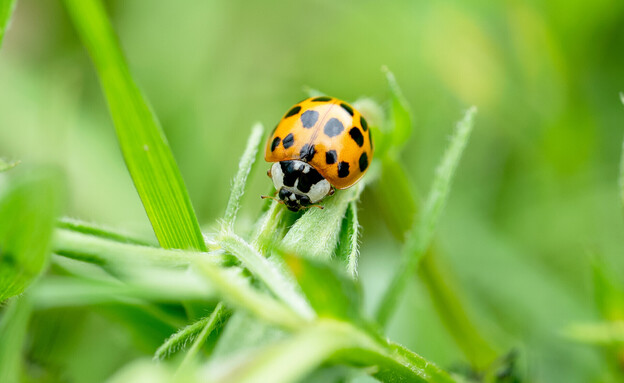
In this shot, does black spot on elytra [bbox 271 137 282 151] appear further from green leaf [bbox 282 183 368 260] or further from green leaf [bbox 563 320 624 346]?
green leaf [bbox 563 320 624 346]

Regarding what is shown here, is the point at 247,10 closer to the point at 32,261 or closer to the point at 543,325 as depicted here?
the point at 543,325

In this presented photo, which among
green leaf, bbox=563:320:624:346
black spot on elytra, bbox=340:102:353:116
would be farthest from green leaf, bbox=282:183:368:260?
green leaf, bbox=563:320:624:346

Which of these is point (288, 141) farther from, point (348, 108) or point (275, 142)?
point (348, 108)

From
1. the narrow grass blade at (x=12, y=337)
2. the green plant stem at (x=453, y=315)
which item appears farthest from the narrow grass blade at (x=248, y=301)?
the green plant stem at (x=453, y=315)

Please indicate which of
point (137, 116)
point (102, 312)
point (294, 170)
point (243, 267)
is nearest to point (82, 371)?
point (102, 312)

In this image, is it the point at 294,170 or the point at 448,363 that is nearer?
the point at 294,170

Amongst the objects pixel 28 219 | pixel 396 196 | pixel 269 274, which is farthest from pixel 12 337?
pixel 396 196
